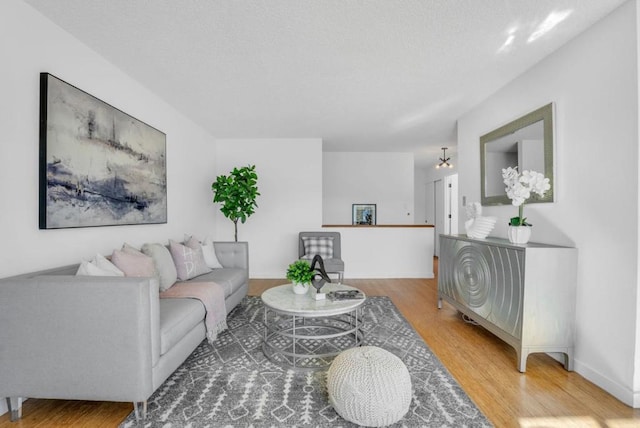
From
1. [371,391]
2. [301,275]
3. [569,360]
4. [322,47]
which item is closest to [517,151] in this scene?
[569,360]

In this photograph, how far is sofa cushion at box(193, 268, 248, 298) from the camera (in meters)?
3.21

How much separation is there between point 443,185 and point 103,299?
8.27 m

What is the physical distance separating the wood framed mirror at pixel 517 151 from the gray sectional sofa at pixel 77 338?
3181 mm

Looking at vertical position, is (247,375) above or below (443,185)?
below

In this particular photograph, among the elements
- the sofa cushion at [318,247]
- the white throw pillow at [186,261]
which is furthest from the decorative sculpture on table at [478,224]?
the white throw pillow at [186,261]

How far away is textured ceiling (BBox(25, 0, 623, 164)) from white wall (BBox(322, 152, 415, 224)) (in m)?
3.21

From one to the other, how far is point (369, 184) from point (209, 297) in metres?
5.36

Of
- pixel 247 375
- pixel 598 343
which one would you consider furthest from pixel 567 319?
pixel 247 375

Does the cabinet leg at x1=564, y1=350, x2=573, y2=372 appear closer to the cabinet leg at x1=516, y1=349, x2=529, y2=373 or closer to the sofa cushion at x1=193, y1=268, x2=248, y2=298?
the cabinet leg at x1=516, y1=349, x2=529, y2=373

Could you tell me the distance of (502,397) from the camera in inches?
79.5

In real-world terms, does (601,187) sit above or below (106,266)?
above

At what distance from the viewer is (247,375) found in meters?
2.28

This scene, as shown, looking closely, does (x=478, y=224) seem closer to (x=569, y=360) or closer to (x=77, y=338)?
(x=569, y=360)

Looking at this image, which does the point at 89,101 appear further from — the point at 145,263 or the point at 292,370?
the point at 292,370
